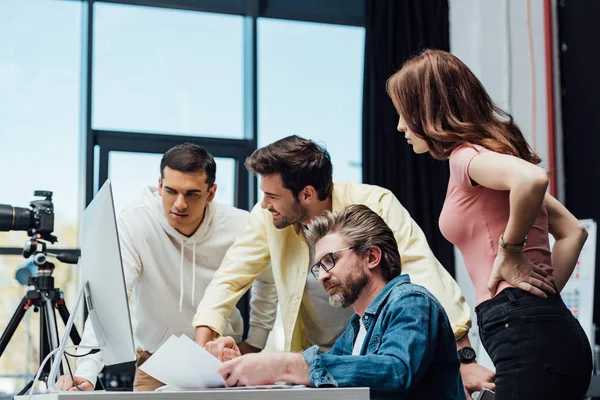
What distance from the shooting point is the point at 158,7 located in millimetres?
4578

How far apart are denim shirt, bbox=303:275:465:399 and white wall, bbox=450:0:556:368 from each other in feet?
9.43

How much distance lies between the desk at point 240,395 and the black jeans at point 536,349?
306 mm

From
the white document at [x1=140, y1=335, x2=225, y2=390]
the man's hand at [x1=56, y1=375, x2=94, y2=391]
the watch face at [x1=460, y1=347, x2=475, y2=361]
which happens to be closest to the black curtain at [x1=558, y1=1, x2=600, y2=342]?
the watch face at [x1=460, y1=347, x2=475, y2=361]

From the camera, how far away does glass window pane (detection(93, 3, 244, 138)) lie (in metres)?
4.42

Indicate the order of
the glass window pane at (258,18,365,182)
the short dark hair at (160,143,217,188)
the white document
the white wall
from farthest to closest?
the glass window pane at (258,18,365,182) < the white wall < the short dark hair at (160,143,217,188) < the white document

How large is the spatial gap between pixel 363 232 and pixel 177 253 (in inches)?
48.6

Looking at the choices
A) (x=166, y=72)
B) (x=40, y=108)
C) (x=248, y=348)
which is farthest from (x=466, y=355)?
(x=40, y=108)

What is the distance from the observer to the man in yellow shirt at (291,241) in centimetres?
246

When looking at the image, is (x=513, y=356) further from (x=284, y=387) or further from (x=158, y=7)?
(x=158, y=7)

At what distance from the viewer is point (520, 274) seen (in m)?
1.51

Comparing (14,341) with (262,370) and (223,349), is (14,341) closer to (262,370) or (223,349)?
(223,349)

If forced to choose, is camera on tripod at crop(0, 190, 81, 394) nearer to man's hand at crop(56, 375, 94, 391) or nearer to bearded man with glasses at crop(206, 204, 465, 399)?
man's hand at crop(56, 375, 94, 391)

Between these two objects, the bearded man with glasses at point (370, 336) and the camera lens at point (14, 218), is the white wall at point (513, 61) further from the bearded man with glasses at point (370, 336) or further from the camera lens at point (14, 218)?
the bearded man with glasses at point (370, 336)

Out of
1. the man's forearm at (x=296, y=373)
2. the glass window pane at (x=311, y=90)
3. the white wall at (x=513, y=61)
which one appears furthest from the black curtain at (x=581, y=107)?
the man's forearm at (x=296, y=373)
